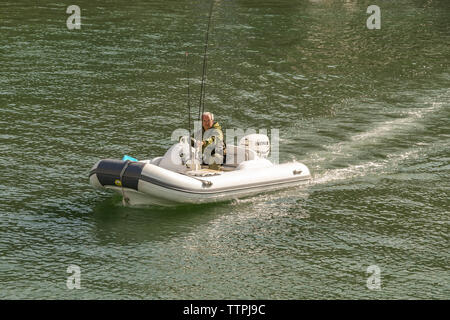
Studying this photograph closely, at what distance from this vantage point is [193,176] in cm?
1250

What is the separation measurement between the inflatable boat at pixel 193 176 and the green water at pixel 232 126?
23 cm

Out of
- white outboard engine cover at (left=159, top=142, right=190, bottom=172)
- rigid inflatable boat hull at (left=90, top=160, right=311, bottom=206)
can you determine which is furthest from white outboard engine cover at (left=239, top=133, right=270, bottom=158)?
white outboard engine cover at (left=159, top=142, right=190, bottom=172)

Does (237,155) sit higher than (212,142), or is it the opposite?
(212,142)

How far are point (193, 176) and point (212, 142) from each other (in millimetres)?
872

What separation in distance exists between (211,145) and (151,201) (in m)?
1.56

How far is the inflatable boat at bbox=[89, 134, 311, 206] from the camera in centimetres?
1183

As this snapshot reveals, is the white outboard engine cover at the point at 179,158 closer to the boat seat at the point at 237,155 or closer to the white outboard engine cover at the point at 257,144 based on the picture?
the boat seat at the point at 237,155

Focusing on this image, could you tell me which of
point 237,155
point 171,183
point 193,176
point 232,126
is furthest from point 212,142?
A: point 232,126

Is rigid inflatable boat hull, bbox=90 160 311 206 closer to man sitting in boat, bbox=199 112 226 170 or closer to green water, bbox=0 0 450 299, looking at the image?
green water, bbox=0 0 450 299

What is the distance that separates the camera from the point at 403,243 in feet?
37.2

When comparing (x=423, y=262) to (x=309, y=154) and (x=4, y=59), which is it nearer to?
(x=309, y=154)

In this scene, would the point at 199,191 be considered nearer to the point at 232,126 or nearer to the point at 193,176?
the point at 193,176
